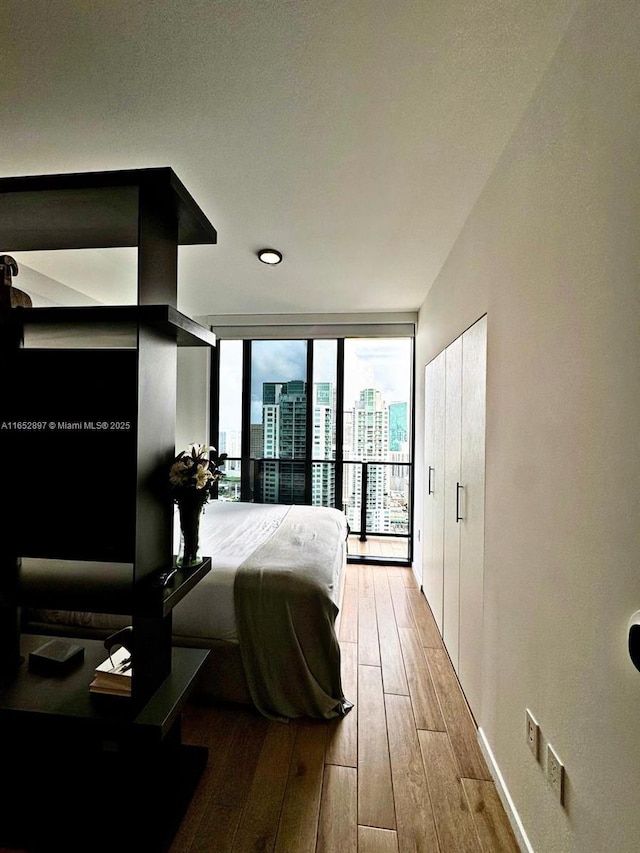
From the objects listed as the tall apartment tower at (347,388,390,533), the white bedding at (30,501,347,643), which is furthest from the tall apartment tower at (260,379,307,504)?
the white bedding at (30,501,347,643)

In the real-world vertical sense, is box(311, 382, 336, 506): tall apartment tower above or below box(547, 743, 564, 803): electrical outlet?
above

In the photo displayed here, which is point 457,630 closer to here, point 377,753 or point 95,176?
point 377,753

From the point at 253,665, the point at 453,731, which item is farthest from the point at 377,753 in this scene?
the point at 253,665

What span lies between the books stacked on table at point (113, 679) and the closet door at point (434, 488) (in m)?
2.07

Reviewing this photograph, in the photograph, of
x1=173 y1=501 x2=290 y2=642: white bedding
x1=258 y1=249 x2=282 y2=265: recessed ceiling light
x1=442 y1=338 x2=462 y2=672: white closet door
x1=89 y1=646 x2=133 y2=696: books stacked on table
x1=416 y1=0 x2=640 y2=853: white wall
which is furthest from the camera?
x1=258 y1=249 x2=282 y2=265: recessed ceiling light

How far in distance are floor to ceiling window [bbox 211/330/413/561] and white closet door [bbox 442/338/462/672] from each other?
183 cm

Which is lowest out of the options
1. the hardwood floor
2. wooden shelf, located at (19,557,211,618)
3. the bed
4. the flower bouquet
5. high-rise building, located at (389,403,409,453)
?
the hardwood floor

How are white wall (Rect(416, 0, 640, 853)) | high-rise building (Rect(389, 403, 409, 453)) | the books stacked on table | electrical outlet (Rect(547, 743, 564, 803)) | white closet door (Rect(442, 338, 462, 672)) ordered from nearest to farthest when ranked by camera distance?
white wall (Rect(416, 0, 640, 853)) < electrical outlet (Rect(547, 743, 564, 803)) < the books stacked on table < white closet door (Rect(442, 338, 462, 672)) < high-rise building (Rect(389, 403, 409, 453))

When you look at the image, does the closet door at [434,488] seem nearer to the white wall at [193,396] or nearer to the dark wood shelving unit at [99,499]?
the dark wood shelving unit at [99,499]

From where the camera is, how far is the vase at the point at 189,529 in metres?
1.55

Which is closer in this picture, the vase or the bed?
the vase

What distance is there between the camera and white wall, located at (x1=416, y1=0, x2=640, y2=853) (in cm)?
96

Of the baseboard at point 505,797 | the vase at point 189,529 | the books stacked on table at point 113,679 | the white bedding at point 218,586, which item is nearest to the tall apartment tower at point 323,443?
the white bedding at point 218,586

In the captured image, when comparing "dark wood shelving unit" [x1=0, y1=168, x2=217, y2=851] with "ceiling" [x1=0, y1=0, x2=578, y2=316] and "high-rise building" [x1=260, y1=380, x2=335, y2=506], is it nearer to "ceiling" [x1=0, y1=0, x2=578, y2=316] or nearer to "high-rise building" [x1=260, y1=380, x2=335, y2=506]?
"ceiling" [x1=0, y1=0, x2=578, y2=316]
